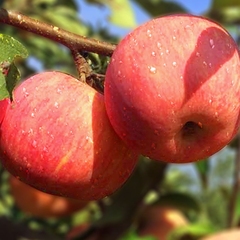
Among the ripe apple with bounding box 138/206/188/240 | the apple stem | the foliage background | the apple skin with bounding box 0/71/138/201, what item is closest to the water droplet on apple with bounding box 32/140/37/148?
the apple skin with bounding box 0/71/138/201

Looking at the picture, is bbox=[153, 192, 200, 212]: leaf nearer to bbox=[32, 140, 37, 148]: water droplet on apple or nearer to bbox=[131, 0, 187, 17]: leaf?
bbox=[131, 0, 187, 17]: leaf

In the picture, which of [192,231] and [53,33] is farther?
[192,231]

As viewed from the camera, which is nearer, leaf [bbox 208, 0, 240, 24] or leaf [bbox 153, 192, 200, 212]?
leaf [bbox 208, 0, 240, 24]

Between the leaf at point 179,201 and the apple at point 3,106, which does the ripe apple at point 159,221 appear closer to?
the leaf at point 179,201

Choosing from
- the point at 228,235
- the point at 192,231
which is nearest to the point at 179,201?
the point at 192,231

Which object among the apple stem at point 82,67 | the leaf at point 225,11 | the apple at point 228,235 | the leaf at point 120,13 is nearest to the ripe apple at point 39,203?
the apple at point 228,235

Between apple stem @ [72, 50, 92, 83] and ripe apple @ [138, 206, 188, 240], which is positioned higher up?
apple stem @ [72, 50, 92, 83]

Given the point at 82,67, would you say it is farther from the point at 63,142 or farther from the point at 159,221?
the point at 159,221
